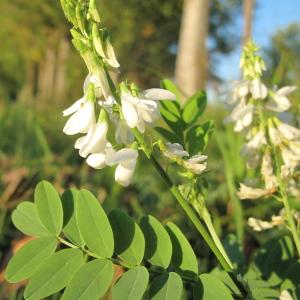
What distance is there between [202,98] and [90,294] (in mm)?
441

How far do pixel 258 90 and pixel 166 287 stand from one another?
0.40 meters

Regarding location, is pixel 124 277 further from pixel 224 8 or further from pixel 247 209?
pixel 224 8

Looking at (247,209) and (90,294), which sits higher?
(90,294)

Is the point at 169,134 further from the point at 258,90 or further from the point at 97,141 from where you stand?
the point at 97,141

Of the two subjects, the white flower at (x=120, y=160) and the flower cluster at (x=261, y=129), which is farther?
the flower cluster at (x=261, y=129)

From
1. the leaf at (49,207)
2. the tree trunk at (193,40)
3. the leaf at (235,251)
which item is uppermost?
the leaf at (49,207)

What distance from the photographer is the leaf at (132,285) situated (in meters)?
0.58

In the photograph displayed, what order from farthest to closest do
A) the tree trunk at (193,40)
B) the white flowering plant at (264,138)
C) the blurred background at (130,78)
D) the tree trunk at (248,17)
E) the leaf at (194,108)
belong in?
the tree trunk at (248,17) → the tree trunk at (193,40) → the blurred background at (130,78) → the leaf at (194,108) → the white flowering plant at (264,138)

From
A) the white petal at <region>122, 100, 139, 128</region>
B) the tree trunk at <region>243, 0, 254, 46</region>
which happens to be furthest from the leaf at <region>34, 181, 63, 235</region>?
the tree trunk at <region>243, 0, 254, 46</region>

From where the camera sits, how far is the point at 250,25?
7094 millimetres

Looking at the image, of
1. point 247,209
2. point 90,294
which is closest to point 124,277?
point 90,294

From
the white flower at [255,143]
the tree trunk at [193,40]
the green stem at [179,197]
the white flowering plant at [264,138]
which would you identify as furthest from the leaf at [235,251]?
the tree trunk at [193,40]

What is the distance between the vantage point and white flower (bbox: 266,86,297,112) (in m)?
0.85

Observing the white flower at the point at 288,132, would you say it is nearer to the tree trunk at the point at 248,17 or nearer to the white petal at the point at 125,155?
the white petal at the point at 125,155
